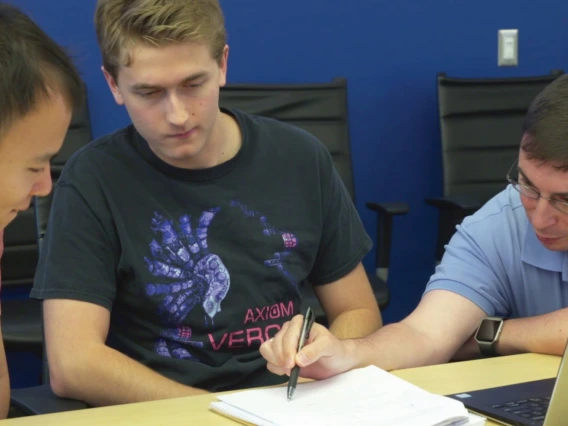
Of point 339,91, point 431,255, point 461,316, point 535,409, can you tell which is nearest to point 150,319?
point 461,316

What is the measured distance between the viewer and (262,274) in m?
1.73

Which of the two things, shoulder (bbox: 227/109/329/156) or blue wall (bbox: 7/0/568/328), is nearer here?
shoulder (bbox: 227/109/329/156)

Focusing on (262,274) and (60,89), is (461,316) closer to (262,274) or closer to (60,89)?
(262,274)

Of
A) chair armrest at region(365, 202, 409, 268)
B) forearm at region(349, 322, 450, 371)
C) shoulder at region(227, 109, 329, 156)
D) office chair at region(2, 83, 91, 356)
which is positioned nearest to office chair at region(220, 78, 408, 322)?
chair armrest at region(365, 202, 409, 268)

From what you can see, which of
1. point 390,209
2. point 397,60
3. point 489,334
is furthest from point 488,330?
point 397,60

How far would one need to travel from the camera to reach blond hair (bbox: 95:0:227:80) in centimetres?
161

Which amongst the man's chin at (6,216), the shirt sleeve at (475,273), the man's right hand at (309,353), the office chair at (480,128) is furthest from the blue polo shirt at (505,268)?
the office chair at (480,128)

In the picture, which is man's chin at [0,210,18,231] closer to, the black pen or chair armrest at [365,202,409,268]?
the black pen

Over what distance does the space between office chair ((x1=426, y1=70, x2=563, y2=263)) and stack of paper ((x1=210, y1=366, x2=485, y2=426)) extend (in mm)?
1873

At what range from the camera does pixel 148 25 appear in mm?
1610

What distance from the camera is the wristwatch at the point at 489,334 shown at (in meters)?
1.67

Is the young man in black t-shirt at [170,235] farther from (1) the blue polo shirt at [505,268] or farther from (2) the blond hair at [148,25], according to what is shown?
(1) the blue polo shirt at [505,268]

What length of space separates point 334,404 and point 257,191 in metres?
0.59

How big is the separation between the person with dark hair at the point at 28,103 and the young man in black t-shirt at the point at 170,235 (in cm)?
43
